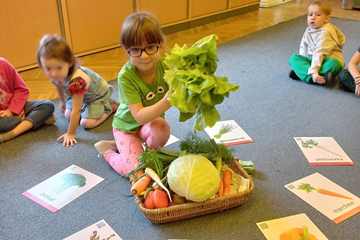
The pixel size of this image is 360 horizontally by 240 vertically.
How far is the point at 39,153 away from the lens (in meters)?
1.80

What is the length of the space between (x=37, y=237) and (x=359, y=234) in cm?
129

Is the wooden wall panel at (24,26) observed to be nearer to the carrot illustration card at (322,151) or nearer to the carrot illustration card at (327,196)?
the carrot illustration card at (322,151)

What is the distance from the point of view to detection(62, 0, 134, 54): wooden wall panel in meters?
3.03

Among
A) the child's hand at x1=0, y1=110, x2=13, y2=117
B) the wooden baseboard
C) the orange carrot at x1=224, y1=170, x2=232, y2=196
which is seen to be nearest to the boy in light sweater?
the orange carrot at x1=224, y1=170, x2=232, y2=196

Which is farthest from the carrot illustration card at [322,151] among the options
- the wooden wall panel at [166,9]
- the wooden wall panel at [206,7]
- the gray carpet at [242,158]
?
the wooden wall panel at [206,7]

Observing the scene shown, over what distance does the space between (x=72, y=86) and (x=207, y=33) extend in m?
2.55

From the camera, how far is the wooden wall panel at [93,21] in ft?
9.94

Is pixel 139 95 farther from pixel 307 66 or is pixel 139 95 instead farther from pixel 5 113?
pixel 307 66

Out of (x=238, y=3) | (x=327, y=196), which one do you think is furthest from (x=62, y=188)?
(x=238, y=3)

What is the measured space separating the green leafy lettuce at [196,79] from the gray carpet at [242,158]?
0.50 metres

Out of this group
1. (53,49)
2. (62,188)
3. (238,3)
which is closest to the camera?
(62,188)

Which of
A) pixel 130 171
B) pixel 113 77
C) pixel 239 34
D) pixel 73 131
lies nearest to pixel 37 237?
pixel 130 171

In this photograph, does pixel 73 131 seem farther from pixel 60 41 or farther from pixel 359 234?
pixel 359 234

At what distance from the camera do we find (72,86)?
183cm
